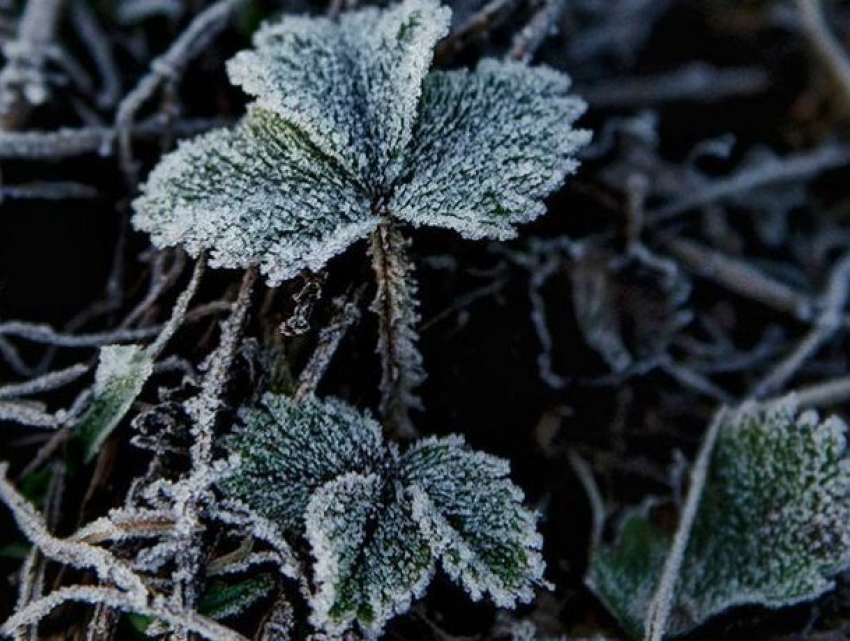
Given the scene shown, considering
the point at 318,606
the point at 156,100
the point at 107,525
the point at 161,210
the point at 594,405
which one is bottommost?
the point at 318,606

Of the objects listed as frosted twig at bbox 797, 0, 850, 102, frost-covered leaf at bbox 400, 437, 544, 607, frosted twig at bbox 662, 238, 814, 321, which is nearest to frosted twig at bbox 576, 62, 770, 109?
frosted twig at bbox 797, 0, 850, 102

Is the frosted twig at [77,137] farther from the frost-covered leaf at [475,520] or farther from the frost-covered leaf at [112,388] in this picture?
the frost-covered leaf at [475,520]

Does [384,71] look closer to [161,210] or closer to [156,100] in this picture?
[161,210]

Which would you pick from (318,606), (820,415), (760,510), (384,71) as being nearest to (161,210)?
(384,71)

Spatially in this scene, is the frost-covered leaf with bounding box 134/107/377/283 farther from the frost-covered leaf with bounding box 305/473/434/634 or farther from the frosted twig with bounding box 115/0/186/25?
the frosted twig with bounding box 115/0/186/25

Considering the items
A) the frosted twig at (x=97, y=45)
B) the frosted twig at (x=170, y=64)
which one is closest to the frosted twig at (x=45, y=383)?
the frosted twig at (x=170, y=64)
